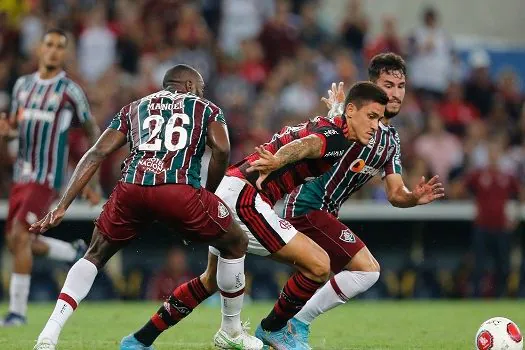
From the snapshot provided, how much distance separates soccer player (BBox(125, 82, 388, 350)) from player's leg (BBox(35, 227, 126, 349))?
2.07 ft

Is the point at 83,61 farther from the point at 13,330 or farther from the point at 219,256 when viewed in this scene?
the point at 219,256

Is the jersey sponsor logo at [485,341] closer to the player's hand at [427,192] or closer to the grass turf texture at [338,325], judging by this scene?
the grass turf texture at [338,325]

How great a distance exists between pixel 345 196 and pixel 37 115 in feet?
13.2

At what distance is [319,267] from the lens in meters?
8.73

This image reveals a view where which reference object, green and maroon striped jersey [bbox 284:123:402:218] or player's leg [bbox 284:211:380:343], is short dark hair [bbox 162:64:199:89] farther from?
player's leg [bbox 284:211:380:343]

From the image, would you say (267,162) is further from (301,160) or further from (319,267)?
(319,267)

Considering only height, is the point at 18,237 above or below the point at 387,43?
below

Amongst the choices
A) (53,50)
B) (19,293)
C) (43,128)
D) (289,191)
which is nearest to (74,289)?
(289,191)

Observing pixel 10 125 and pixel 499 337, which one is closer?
pixel 499 337

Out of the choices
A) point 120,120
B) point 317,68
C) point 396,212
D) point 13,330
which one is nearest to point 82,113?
point 13,330

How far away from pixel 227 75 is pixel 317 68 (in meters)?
1.92

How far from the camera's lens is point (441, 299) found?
19.2 meters

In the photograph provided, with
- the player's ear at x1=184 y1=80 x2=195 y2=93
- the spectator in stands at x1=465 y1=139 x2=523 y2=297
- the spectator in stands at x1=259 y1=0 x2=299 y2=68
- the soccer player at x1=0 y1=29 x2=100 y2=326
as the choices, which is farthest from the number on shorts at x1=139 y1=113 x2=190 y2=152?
the spectator in stands at x1=259 y1=0 x2=299 y2=68

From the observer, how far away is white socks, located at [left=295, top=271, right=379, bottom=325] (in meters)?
9.52
